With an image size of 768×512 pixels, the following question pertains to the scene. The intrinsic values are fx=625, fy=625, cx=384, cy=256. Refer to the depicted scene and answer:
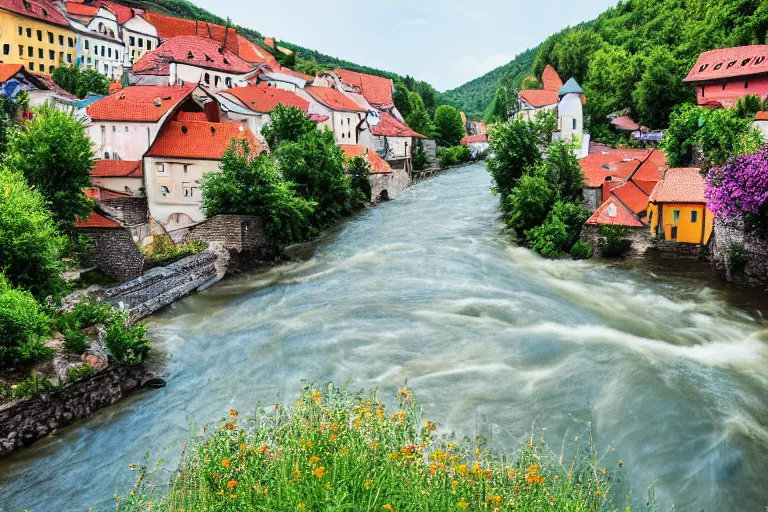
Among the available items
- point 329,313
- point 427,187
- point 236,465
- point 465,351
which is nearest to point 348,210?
point 427,187

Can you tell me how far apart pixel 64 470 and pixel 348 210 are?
29.2 metres

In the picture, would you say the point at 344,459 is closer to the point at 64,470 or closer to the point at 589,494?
the point at 589,494

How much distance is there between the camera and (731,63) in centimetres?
3934

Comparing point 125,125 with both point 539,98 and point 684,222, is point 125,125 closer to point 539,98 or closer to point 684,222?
point 684,222

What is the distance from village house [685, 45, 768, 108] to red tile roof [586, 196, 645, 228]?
1328 centimetres

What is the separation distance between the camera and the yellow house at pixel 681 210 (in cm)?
2734

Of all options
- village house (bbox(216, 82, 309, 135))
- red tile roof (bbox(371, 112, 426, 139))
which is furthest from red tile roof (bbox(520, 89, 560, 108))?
village house (bbox(216, 82, 309, 135))

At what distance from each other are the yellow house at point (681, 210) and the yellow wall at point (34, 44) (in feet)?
187

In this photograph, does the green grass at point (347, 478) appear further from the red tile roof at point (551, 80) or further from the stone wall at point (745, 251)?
the red tile roof at point (551, 80)

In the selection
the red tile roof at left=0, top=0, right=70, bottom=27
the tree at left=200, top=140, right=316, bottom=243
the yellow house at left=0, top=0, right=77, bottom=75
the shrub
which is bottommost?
the shrub

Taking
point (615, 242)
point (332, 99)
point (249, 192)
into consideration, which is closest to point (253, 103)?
point (332, 99)

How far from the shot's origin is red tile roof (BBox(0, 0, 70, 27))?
57781mm

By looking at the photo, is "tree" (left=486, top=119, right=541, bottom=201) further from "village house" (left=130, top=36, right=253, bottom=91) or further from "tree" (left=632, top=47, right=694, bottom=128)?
"village house" (left=130, top=36, right=253, bottom=91)

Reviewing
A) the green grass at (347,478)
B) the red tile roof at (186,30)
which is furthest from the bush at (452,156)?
the green grass at (347,478)
